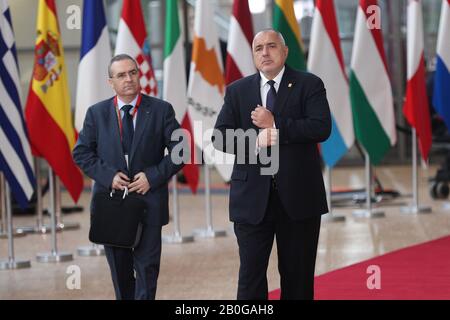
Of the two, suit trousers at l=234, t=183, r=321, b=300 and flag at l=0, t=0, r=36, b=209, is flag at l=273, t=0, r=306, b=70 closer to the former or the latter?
flag at l=0, t=0, r=36, b=209

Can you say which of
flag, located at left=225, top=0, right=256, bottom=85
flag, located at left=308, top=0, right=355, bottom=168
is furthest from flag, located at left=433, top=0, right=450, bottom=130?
flag, located at left=225, top=0, right=256, bottom=85

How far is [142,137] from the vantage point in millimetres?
5539

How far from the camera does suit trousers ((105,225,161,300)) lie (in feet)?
18.1

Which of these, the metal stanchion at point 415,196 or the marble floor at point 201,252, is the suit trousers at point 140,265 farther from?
the metal stanchion at point 415,196

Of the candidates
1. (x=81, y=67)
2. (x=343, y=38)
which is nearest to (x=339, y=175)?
(x=343, y=38)

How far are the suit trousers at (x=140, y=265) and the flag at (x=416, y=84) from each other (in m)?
6.22

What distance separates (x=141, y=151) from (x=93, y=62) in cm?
380

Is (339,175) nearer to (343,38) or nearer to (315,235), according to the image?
(343,38)

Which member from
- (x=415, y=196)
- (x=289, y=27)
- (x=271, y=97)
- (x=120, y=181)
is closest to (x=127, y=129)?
(x=120, y=181)

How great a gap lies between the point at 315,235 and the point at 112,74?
1357 millimetres

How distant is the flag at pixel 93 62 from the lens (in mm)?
9141

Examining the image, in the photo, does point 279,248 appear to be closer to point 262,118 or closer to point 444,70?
point 262,118

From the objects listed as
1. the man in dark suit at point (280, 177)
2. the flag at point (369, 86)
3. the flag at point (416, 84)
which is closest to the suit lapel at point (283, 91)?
the man in dark suit at point (280, 177)
